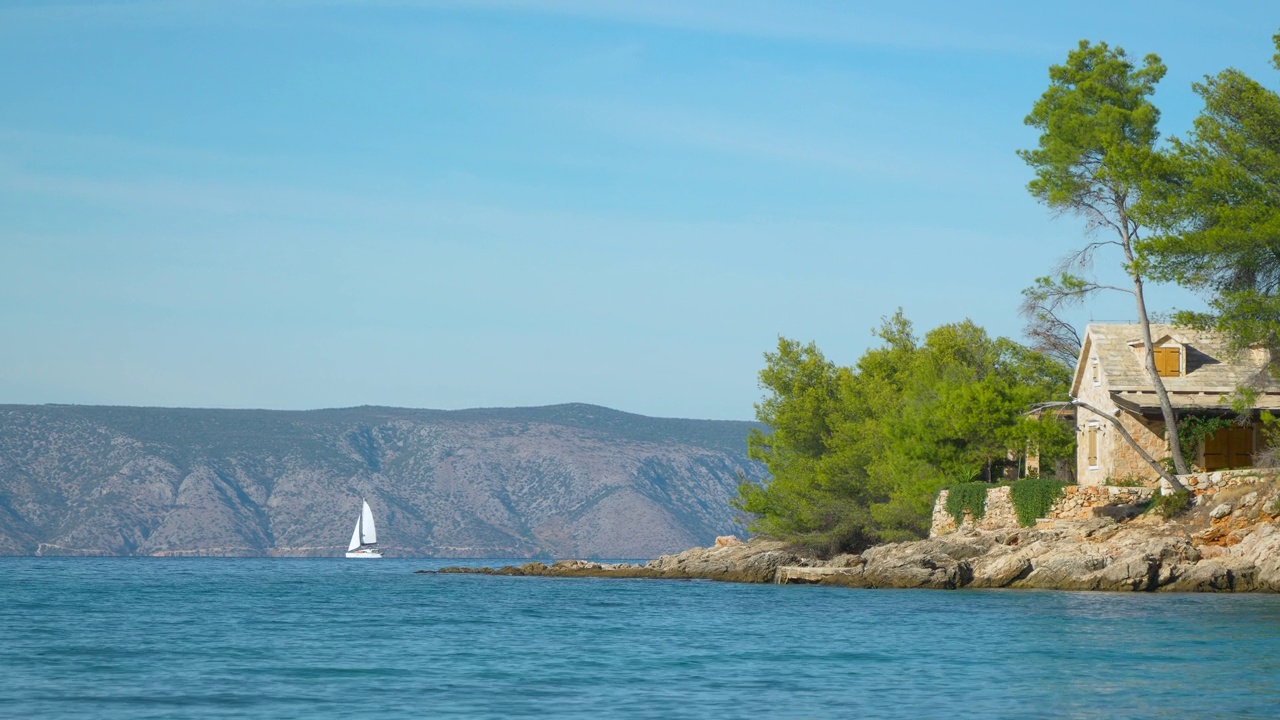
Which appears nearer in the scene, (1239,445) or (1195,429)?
(1195,429)

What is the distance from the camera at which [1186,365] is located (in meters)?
49.1

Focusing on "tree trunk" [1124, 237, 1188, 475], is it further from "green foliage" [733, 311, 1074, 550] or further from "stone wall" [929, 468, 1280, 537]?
"green foliage" [733, 311, 1074, 550]

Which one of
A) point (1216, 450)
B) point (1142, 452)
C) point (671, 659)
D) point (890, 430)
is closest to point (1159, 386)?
point (1142, 452)

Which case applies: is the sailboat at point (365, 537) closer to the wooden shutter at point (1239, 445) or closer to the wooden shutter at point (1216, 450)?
the wooden shutter at point (1216, 450)

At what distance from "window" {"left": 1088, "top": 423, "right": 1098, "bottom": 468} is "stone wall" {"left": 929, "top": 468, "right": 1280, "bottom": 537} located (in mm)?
3784

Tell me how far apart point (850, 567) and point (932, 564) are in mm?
6710

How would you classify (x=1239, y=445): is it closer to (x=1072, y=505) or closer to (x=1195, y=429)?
(x=1195, y=429)

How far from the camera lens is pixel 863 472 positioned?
61.5 m

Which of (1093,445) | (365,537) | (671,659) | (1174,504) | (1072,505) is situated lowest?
(365,537)

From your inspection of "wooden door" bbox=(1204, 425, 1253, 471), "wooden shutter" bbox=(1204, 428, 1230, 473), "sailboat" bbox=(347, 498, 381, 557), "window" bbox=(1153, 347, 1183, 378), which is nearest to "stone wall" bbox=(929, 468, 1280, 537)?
"wooden shutter" bbox=(1204, 428, 1230, 473)

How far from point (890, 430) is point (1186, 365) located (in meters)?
12.1

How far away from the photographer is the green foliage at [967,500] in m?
50.0

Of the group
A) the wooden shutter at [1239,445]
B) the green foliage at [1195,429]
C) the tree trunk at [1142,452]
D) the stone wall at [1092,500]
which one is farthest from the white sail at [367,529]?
the tree trunk at [1142,452]

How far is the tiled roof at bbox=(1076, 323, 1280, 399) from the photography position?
156 feet
